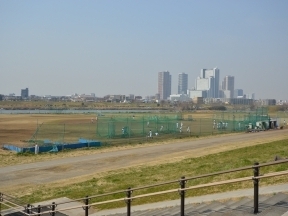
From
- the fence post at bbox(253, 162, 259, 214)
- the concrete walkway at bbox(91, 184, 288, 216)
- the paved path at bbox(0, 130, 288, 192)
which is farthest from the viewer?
the paved path at bbox(0, 130, 288, 192)

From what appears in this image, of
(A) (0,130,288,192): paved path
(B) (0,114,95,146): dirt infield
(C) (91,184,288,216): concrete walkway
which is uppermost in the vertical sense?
(C) (91,184,288,216): concrete walkway

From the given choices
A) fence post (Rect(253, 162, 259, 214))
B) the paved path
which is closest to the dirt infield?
the paved path

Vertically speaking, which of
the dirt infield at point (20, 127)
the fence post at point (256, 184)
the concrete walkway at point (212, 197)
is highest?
the fence post at point (256, 184)

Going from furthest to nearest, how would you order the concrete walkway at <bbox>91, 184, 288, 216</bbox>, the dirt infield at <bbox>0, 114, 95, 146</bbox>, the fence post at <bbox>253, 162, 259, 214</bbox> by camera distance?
the dirt infield at <bbox>0, 114, 95, 146</bbox> < the concrete walkway at <bbox>91, 184, 288, 216</bbox> < the fence post at <bbox>253, 162, 259, 214</bbox>

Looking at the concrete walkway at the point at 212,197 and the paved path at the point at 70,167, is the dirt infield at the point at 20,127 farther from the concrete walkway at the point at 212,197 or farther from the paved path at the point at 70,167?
the concrete walkway at the point at 212,197

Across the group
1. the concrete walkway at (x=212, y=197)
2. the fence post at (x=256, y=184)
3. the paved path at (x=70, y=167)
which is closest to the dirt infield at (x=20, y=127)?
the paved path at (x=70, y=167)

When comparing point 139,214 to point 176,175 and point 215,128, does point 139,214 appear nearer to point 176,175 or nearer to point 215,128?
point 176,175

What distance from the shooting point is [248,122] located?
1993 inches

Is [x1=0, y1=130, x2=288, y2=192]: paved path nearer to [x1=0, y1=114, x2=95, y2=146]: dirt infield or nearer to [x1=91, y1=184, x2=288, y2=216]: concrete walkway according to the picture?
[x1=91, y1=184, x2=288, y2=216]: concrete walkway

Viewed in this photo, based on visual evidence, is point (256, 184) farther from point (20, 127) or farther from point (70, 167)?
point (20, 127)

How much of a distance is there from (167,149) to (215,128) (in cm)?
2427

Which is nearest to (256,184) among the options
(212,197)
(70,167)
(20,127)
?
(212,197)

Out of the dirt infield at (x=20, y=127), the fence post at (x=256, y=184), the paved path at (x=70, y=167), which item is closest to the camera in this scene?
the fence post at (x=256, y=184)

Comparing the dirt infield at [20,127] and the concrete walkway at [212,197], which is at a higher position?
the concrete walkway at [212,197]
